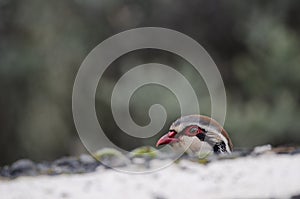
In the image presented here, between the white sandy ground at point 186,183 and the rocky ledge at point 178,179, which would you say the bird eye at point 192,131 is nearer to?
the rocky ledge at point 178,179

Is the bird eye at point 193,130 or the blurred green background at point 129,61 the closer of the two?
the bird eye at point 193,130

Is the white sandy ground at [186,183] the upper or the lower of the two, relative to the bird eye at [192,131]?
lower

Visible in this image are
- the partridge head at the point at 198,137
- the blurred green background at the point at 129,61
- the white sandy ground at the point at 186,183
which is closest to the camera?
the white sandy ground at the point at 186,183

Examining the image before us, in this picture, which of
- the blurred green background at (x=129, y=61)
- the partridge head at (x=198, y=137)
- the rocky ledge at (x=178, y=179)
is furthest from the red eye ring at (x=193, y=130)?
the blurred green background at (x=129, y=61)

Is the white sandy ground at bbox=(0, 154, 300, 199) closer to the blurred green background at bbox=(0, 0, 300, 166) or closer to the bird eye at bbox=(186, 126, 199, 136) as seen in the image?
the bird eye at bbox=(186, 126, 199, 136)

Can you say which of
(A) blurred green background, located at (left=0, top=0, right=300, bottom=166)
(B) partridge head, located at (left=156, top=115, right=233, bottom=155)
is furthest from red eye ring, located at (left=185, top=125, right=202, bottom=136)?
(A) blurred green background, located at (left=0, top=0, right=300, bottom=166)

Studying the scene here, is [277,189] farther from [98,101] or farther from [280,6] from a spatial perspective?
Result: [280,6]

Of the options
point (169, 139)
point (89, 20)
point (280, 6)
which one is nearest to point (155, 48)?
point (89, 20)
